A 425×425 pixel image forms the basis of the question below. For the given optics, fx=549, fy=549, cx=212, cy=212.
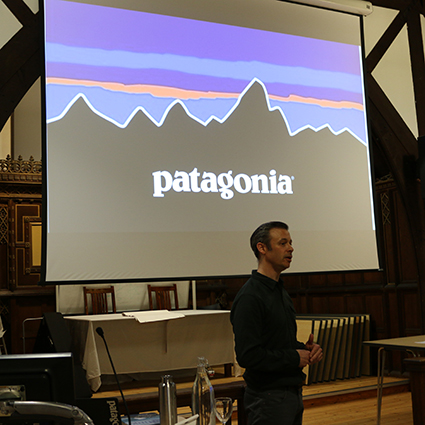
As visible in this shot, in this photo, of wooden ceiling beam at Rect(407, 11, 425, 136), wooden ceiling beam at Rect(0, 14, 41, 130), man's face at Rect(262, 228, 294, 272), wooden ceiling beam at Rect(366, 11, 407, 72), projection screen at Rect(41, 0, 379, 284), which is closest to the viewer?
man's face at Rect(262, 228, 294, 272)

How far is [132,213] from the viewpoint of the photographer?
13.3 ft

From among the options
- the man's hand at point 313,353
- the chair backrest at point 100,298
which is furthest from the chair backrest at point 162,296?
the man's hand at point 313,353

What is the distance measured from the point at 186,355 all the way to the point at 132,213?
2.53 metres

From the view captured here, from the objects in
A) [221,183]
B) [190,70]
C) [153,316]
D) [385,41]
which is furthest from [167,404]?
[385,41]

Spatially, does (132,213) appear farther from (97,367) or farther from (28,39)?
(97,367)

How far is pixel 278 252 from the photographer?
258 centimetres

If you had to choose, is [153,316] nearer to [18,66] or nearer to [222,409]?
[18,66]

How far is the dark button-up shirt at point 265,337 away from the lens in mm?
2410

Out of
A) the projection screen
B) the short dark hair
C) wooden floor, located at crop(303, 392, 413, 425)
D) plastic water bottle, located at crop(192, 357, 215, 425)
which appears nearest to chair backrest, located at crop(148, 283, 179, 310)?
wooden floor, located at crop(303, 392, 413, 425)

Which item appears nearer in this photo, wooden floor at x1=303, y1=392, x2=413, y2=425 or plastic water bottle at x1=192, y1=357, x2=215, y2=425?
plastic water bottle at x1=192, y1=357, x2=215, y2=425

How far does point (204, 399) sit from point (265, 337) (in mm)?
768

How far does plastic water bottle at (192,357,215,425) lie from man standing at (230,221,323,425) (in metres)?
0.64

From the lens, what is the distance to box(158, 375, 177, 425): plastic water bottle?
67.2 inches

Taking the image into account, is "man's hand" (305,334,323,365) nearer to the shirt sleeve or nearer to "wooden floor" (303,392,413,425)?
the shirt sleeve
